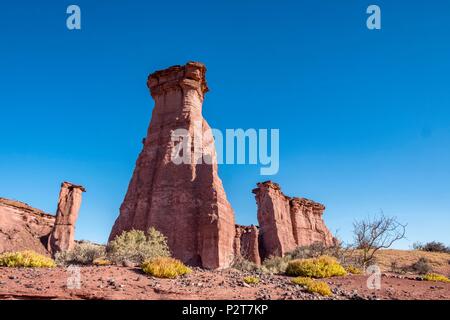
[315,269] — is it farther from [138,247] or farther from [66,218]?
[66,218]

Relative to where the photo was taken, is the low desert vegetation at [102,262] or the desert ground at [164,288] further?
the low desert vegetation at [102,262]

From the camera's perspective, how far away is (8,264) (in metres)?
11.9

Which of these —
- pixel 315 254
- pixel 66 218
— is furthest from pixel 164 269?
pixel 66 218

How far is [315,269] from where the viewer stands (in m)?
13.9

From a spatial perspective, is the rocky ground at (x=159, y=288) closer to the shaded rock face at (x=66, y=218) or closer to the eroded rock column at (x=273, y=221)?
the eroded rock column at (x=273, y=221)

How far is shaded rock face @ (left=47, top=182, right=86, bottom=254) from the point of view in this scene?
126 ft

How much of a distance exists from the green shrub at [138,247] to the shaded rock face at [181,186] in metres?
0.96

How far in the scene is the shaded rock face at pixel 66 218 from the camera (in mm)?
38531

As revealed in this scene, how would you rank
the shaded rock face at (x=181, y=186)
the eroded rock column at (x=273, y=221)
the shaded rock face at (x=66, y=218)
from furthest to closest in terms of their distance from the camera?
the eroded rock column at (x=273, y=221)
the shaded rock face at (x=66, y=218)
the shaded rock face at (x=181, y=186)

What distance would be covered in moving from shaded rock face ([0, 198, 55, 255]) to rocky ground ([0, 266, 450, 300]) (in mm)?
32224

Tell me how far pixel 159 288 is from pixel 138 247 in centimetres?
857

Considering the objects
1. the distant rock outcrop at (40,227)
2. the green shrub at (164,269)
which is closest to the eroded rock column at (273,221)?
the distant rock outcrop at (40,227)

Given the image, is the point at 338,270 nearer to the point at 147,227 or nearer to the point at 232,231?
the point at 232,231
